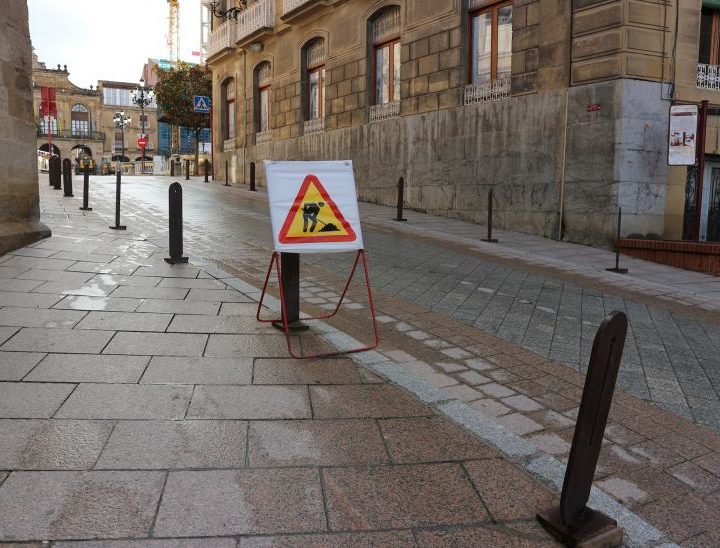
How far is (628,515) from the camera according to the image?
2.57 m

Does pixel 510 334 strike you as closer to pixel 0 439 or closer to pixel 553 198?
pixel 0 439

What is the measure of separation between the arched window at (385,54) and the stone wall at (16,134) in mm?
10398

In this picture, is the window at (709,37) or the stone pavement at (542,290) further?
the window at (709,37)

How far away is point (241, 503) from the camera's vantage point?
2.54 meters

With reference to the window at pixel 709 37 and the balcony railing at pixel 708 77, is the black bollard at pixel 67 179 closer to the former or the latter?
the balcony railing at pixel 708 77

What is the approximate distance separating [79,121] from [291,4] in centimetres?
6850

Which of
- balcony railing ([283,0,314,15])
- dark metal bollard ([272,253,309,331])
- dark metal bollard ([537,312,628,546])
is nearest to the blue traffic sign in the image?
balcony railing ([283,0,314,15])

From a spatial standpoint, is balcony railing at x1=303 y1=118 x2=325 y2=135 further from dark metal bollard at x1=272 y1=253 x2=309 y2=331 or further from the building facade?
dark metal bollard at x1=272 y1=253 x2=309 y2=331

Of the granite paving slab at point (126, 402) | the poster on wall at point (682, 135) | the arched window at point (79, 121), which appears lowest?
the granite paving slab at point (126, 402)

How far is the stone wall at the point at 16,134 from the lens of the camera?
765 cm

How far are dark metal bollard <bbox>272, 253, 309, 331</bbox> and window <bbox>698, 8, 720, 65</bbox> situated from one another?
407 inches

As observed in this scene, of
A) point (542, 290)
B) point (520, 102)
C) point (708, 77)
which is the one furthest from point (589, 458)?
point (708, 77)

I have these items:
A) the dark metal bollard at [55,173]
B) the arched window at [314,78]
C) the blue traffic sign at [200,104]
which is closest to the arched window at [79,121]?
the blue traffic sign at [200,104]

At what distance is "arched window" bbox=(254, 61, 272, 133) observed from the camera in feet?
80.5
